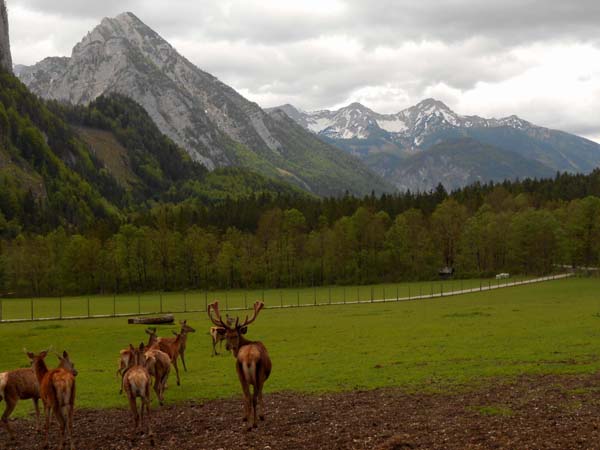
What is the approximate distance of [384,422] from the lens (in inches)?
742

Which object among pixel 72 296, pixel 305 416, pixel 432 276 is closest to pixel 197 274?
pixel 72 296

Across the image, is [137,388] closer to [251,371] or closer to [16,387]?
[251,371]

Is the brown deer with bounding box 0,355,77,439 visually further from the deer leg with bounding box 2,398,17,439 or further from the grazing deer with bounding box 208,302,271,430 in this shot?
the grazing deer with bounding box 208,302,271,430

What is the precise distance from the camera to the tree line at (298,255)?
475 ft

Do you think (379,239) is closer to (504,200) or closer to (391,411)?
(504,200)

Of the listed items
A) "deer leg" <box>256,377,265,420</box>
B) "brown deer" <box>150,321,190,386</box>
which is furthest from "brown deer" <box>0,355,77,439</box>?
"brown deer" <box>150,321,190,386</box>

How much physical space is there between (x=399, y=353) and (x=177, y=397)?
49.8ft

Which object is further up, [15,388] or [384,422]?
[15,388]

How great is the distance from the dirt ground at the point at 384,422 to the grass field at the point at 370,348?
2.51 meters

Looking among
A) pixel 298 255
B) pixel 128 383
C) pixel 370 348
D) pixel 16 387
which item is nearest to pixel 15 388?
pixel 16 387

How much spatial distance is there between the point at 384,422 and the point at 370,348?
2087cm

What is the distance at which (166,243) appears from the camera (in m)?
158

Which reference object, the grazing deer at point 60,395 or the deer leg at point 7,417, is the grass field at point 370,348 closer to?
the deer leg at point 7,417

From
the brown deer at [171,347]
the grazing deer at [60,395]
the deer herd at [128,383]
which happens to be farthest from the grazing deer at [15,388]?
the brown deer at [171,347]
